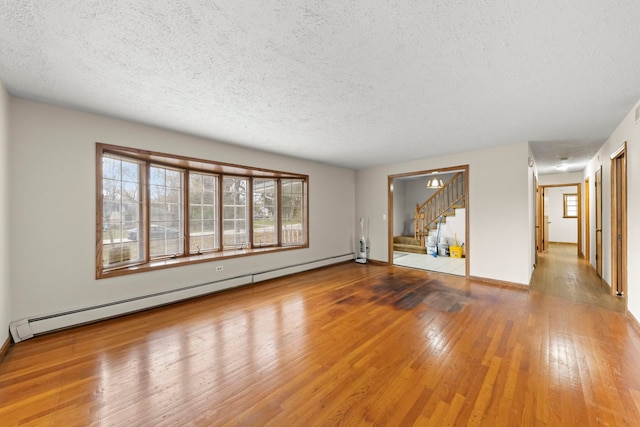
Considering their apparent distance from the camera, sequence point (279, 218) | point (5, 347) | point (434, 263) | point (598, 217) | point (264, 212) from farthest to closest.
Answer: point (434, 263) < point (279, 218) < point (264, 212) < point (598, 217) < point (5, 347)

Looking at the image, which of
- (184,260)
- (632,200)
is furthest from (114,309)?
(632,200)

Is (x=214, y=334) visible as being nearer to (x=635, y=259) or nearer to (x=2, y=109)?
(x=2, y=109)

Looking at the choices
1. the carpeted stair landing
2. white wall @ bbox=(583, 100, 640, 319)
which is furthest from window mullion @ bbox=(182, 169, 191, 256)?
the carpeted stair landing

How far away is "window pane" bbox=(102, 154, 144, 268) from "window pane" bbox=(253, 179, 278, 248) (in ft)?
6.29

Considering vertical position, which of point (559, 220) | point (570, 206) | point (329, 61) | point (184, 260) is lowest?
point (184, 260)

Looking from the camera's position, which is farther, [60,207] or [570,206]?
[570,206]

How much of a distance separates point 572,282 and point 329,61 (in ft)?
18.3

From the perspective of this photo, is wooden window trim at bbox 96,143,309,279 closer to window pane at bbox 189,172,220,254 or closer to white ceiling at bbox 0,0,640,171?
window pane at bbox 189,172,220,254

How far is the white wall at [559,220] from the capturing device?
9.23 meters

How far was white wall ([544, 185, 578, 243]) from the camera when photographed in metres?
9.23

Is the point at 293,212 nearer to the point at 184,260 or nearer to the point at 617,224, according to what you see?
the point at 184,260

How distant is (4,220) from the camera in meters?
2.28

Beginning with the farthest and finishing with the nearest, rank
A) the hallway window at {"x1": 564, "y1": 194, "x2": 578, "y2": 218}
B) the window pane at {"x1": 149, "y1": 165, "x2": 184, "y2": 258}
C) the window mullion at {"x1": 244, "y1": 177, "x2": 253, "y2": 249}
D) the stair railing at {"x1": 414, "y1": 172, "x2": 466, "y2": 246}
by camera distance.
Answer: the hallway window at {"x1": 564, "y1": 194, "x2": 578, "y2": 218} → the stair railing at {"x1": 414, "y1": 172, "x2": 466, "y2": 246} → the window mullion at {"x1": 244, "y1": 177, "x2": 253, "y2": 249} → the window pane at {"x1": 149, "y1": 165, "x2": 184, "y2": 258}

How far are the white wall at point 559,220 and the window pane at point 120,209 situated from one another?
12.4 m
